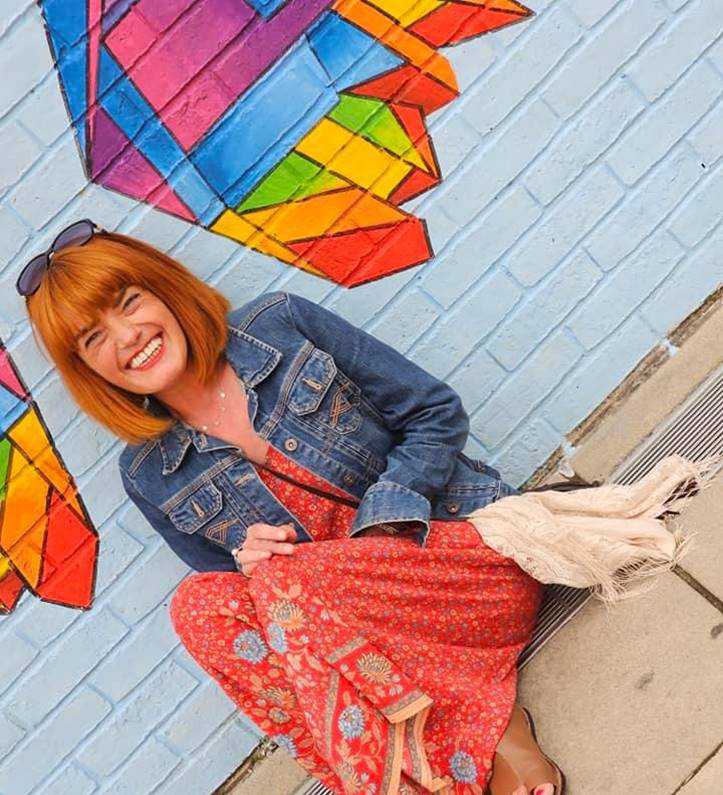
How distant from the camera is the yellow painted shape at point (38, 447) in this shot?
2.46 m

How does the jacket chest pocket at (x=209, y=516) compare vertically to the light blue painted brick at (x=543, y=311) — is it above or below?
below

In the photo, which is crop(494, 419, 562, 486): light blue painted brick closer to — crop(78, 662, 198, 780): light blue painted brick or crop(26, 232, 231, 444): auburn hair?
crop(26, 232, 231, 444): auburn hair

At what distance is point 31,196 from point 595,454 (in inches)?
65.1

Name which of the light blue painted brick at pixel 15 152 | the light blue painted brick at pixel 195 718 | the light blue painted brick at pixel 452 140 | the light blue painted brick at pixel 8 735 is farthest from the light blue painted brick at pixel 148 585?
the light blue painted brick at pixel 452 140

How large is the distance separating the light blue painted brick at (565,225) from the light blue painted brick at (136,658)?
1.37 metres

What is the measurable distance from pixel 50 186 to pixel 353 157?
2.47 ft

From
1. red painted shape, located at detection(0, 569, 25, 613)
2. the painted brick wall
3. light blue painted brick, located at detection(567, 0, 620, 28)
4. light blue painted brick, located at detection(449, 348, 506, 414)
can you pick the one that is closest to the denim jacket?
the painted brick wall

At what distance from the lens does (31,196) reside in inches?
93.0

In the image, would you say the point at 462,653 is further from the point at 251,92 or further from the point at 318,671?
the point at 251,92

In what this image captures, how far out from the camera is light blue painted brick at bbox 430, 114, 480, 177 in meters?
2.52

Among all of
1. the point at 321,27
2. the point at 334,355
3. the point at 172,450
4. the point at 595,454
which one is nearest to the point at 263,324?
the point at 334,355

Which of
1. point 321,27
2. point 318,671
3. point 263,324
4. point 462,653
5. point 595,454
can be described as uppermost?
point 321,27

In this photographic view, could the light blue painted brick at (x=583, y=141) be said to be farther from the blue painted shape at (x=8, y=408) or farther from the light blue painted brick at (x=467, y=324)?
the blue painted shape at (x=8, y=408)

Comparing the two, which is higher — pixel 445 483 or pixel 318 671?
pixel 445 483
